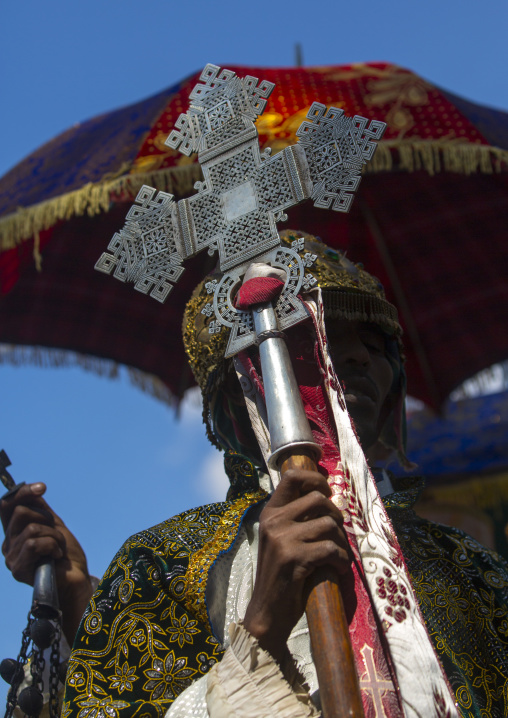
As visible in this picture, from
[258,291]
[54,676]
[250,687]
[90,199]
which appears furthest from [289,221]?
[250,687]

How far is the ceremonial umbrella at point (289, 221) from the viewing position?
4.47m

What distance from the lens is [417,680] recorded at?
5.98 ft

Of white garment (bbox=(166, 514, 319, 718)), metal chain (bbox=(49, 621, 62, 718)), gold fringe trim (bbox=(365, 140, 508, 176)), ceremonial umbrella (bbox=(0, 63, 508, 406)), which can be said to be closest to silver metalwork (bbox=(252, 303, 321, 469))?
white garment (bbox=(166, 514, 319, 718))

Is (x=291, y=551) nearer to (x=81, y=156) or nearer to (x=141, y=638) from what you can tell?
(x=141, y=638)

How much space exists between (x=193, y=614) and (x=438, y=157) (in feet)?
9.33

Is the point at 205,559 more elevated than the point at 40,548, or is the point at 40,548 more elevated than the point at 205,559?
the point at 40,548

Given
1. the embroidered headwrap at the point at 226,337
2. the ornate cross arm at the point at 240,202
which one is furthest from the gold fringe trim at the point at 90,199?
the ornate cross arm at the point at 240,202

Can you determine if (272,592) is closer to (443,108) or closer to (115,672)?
(115,672)

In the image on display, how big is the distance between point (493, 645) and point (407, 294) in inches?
120

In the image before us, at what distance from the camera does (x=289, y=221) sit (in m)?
4.80

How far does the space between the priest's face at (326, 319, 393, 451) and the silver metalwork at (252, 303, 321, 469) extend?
2.23ft

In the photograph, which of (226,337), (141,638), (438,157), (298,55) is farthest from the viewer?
(298,55)

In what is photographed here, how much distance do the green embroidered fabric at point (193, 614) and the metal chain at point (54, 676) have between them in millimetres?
339

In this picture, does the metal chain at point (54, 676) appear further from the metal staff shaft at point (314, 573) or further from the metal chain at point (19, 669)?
the metal staff shaft at point (314, 573)
